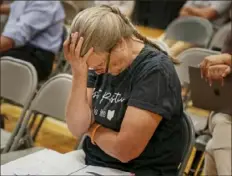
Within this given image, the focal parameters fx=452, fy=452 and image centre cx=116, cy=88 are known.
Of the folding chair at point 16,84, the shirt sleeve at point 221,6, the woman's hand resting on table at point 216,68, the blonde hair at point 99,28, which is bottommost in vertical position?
the folding chair at point 16,84

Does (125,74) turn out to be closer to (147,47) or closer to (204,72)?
(147,47)

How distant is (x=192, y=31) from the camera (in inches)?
131

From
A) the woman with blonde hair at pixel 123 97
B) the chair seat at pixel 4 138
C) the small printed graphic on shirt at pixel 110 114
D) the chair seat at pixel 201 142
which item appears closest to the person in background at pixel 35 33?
the chair seat at pixel 4 138

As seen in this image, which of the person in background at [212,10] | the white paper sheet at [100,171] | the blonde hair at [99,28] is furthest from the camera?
the person in background at [212,10]

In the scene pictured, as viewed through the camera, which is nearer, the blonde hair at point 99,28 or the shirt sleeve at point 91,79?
the blonde hair at point 99,28

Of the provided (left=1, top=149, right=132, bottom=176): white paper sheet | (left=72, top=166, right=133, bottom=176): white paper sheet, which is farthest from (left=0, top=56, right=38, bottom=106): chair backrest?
(left=72, top=166, right=133, bottom=176): white paper sheet

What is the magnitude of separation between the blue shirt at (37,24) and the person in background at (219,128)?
1.42m

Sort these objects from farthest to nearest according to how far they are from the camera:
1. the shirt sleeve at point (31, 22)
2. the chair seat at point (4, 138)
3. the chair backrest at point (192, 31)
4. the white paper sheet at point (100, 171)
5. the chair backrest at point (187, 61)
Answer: the chair backrest at point (192, 31) < the shirt sleeve at point (31, 22) < the chair backrest at point (187, 61) < the chair seat at point (4, 138) < the white paper sheet at point (100, 171)

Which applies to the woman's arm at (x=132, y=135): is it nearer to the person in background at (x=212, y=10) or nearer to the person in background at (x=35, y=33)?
the person in background at (x=35, y=33)

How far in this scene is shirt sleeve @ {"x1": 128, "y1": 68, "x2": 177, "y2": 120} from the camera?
1435 millimetres

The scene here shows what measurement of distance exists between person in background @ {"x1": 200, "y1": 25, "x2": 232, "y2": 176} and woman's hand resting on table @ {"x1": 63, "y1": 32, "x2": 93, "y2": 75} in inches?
20.1

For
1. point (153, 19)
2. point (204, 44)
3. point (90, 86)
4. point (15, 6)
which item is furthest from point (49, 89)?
point (153, 19)

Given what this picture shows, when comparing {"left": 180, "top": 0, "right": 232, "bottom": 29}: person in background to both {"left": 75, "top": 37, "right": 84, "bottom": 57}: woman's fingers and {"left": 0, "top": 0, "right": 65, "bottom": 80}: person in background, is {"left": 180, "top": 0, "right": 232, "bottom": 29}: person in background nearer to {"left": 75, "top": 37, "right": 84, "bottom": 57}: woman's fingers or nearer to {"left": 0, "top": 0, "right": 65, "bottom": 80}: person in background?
{"left": 0, "top": 0, "right": 65, "bottom": 80}: person in background

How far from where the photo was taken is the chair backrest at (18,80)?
228 centimetres
